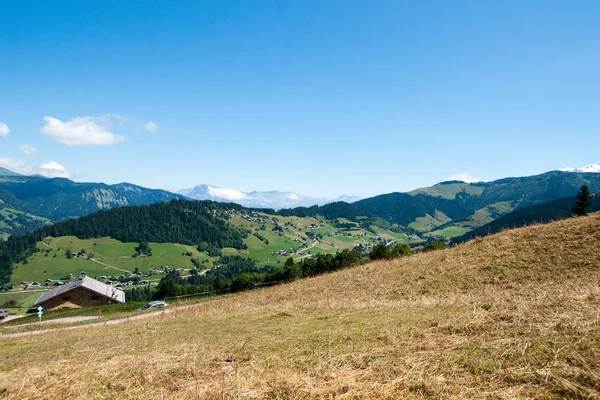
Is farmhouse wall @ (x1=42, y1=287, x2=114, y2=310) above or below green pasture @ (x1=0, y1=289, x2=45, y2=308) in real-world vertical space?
above

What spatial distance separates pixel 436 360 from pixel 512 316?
4.44 metres

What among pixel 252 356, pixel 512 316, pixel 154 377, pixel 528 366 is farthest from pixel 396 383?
pixel 512 316

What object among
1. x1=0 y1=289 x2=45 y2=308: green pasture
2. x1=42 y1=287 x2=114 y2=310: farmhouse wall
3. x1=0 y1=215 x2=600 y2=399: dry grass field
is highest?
x1=0 y1=215 x2=600 y2=399: dry grass field

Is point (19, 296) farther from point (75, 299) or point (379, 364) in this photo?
point (379, 364)

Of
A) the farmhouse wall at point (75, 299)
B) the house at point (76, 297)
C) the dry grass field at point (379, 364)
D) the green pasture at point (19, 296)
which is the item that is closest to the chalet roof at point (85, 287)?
the house at point (76, 297)

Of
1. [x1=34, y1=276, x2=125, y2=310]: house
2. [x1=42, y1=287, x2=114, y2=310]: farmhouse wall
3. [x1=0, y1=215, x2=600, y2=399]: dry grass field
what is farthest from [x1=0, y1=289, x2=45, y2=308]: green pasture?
[x1=0, y1=215, x2=600, y2=399]: dry grass field

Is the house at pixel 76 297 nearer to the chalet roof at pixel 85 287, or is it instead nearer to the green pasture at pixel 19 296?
the chalet roof at pixel 85 287

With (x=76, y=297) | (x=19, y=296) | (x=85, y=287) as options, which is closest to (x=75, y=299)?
(x=76, y=297)

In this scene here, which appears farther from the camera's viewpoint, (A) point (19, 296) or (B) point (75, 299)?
(A) point (19, 296)

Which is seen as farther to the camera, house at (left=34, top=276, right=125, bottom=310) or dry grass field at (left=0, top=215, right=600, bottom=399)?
house at (left=34, top=276, right=125, bottom=310)

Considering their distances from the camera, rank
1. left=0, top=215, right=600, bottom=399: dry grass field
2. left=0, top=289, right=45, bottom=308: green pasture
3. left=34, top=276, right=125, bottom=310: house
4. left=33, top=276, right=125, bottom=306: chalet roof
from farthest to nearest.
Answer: left=0, top=289, right=45, bottom=308: green pasture
left=33, top=276, right=125, bottom=306: chalet roof
left=34, top=276, right=125, bottom=310: house
left=0, top=215, right=600, bottom=399: dry grass field

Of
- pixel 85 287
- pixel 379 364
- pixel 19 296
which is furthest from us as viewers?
pixel 19 296

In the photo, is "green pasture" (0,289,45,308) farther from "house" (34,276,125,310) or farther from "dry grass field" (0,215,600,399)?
"dry grass field" (0,215,600,399)

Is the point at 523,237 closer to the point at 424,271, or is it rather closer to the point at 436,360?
the point at 424,271
